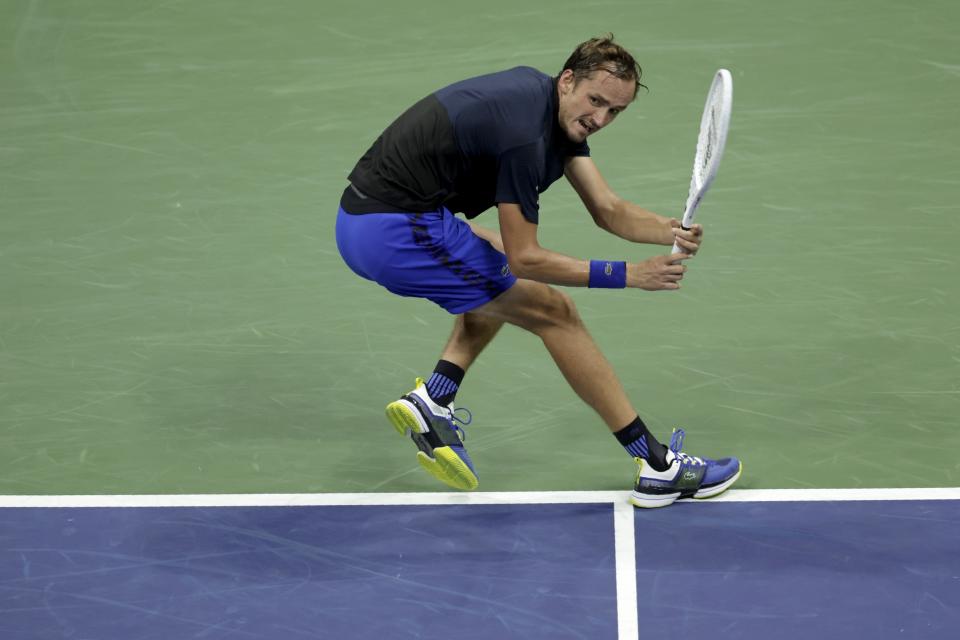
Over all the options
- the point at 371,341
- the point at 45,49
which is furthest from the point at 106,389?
the point at 45,49

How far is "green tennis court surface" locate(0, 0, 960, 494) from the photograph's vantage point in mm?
7176

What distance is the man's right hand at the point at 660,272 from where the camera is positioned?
6195 millimetres

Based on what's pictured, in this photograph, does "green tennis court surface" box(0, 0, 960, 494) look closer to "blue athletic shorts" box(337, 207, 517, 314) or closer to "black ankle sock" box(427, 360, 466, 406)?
"black ankle sock" box(427, 360, 466, 406)

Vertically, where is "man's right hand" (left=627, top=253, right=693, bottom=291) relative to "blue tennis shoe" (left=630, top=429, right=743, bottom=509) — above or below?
above

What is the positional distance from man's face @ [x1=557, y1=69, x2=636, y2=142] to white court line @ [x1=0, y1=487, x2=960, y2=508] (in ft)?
5.10

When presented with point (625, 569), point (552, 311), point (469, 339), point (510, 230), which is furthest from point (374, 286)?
point (625, 569)

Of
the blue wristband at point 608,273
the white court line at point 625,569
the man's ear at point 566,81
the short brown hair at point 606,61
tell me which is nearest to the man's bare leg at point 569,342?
the blue wristband at point 608,273

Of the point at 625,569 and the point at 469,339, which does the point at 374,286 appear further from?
the point at 625,569

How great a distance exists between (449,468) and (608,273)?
1113 millimetres

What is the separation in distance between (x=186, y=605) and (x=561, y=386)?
2317 mm

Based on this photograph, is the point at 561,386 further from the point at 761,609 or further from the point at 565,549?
the point at 761,609

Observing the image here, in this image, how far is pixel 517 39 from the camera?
37.4 feet

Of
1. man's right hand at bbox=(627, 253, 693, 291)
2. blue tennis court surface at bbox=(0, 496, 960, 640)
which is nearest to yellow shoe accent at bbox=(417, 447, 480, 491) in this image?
blue tennis court surface at bbox=(0, 496, 960, 640)

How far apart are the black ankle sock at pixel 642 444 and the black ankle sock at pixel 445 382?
79 centimetres
